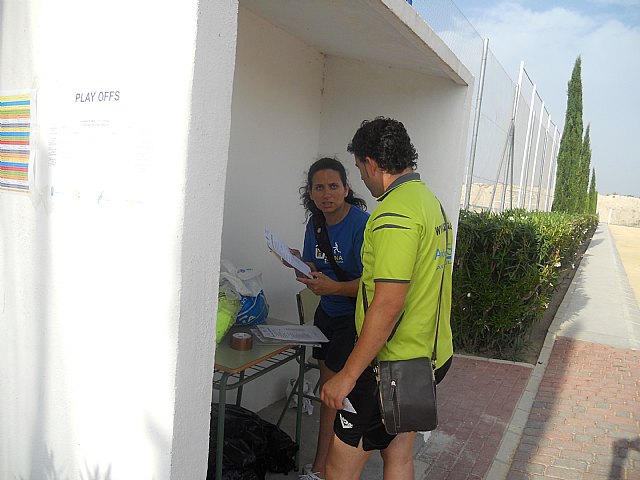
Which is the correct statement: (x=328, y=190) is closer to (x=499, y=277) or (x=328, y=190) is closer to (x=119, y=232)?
(x=119, y=232)

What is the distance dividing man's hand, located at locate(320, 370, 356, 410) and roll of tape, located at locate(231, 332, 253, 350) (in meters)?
0.74

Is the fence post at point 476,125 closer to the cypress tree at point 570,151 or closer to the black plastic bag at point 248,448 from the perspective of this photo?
the black plastic bag at point 248,448

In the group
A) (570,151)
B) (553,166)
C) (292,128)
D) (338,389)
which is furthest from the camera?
(553,166)

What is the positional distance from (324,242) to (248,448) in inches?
48.6

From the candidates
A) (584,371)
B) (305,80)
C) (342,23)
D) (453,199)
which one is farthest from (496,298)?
(342,23)

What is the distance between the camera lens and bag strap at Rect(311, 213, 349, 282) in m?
2.94

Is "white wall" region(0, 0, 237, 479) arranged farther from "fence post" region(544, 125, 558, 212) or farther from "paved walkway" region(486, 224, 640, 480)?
"fence post" region(544, 125, 558, 212)

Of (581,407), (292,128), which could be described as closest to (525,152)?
(581,407)

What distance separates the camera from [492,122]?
30.8ft

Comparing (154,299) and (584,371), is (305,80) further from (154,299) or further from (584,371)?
(584,371)

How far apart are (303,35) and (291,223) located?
1464 millimetres

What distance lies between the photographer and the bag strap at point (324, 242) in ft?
9.66

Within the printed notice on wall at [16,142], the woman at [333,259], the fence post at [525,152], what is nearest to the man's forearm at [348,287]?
the woman at [333,259]

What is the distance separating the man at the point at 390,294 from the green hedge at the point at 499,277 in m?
3.81
